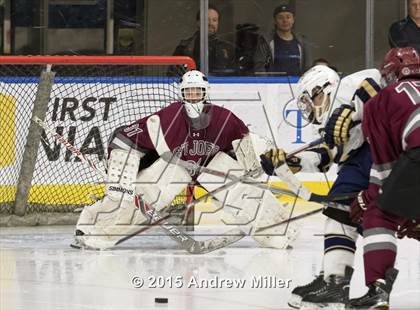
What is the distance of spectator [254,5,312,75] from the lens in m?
8.86

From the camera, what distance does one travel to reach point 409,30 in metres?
8.88

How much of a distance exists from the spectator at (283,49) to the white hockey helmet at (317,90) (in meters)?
3.62

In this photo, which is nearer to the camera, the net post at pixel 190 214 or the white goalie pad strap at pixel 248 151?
the white goalie pad strap at pixel 248 151

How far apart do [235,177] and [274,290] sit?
53.9 inches

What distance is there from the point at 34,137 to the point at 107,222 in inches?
55.3

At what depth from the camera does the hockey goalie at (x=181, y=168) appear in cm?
675

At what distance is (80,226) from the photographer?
23.0 ft

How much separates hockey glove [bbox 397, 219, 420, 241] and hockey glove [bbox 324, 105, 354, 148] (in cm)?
40

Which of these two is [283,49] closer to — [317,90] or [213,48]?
[213,48]

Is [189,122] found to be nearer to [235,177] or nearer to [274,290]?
[235,177]

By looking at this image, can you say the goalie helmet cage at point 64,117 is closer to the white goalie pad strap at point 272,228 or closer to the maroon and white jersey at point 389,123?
the white goalie pad strap at point 272,228

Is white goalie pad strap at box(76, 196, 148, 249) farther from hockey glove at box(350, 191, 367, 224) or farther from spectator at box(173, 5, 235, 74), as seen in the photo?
hockey glove at box(350, 191, 367, 224)

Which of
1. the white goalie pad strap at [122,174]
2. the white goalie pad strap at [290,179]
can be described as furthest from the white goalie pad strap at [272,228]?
the white goalie pad strap at [290,179]

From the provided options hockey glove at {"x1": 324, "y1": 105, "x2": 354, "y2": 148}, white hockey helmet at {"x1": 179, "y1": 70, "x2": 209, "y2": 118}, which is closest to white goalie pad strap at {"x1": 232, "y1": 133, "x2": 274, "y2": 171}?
white hockey helmet at {"x1": 179, "y1": 70, "x2": 209, "y2": 118}
